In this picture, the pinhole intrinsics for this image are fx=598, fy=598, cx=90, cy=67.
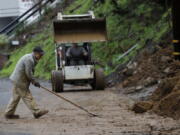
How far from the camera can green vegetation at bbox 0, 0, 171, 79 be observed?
2747 cm

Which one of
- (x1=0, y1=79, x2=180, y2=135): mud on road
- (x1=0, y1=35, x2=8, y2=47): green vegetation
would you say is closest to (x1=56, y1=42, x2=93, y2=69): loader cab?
(x1=0, y1=79, x2=180, y2=135): mud on road

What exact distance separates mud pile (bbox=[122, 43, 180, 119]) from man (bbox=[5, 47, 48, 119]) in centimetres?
266

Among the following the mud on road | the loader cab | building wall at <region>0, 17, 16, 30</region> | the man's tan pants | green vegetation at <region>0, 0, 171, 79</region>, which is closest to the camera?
the mud on road

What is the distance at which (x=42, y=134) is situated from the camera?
11.4m

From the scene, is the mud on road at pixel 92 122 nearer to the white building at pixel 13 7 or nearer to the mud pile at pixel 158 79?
the mud pile at pixel 158 79

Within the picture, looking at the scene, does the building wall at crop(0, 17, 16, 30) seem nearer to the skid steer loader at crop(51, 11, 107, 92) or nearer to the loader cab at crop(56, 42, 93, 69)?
the skid steer loader at crop(51, 11, 107, 92)

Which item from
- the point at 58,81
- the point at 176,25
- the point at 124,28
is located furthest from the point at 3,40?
the point at 176,25

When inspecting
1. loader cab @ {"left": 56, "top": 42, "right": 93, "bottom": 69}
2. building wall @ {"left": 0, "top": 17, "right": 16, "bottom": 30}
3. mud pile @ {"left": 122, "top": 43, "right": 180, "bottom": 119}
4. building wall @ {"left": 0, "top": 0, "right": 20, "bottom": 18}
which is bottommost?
mud pile @ {"left": 122, "top": 43, "right": 180, "bottom": 119}

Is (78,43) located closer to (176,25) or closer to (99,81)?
(99,81)

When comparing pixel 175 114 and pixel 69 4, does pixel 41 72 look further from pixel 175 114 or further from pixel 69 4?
pixel 175 114

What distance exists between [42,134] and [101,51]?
20005mm

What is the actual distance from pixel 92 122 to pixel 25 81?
226 cm

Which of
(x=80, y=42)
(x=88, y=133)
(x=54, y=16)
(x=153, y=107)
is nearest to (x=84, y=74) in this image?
(x=80, y=42)

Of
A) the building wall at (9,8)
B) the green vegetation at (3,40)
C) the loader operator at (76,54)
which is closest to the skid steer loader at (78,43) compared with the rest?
the loader operator at (76,54)
